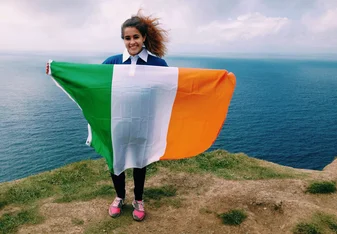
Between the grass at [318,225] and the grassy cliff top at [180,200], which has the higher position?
the grass at [318,225]

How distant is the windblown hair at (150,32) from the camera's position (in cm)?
715

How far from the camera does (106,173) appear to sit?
1270 cm

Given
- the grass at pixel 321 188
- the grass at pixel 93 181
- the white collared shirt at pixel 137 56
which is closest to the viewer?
the white collared shirt at pixel 137 56

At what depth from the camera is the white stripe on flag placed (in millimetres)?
7324

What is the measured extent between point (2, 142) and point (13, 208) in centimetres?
6170

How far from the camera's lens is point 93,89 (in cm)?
746

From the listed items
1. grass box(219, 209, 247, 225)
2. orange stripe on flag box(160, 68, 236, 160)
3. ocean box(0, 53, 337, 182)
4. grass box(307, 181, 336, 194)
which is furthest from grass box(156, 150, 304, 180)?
ocean box(0, 53, 337, 182)

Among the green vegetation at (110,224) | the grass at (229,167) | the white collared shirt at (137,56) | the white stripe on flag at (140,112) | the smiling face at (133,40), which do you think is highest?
the smiling face at (133,40)

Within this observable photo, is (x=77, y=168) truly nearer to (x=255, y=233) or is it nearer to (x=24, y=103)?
(x=255, y=233)

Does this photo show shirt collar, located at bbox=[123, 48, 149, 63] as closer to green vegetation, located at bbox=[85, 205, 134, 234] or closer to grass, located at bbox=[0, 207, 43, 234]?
green vegetation, located at bbox=[85, 205, 134, 234]

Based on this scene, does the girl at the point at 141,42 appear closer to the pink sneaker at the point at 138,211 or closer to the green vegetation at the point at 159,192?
the pink sneaker at the point at 138,211

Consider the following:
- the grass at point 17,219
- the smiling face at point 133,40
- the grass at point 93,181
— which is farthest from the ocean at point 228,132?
the smiling face at point 133,40

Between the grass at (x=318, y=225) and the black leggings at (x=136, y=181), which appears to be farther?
the black leggings at (x=136, y=181)

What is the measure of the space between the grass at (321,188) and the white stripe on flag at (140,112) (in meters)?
6.46
